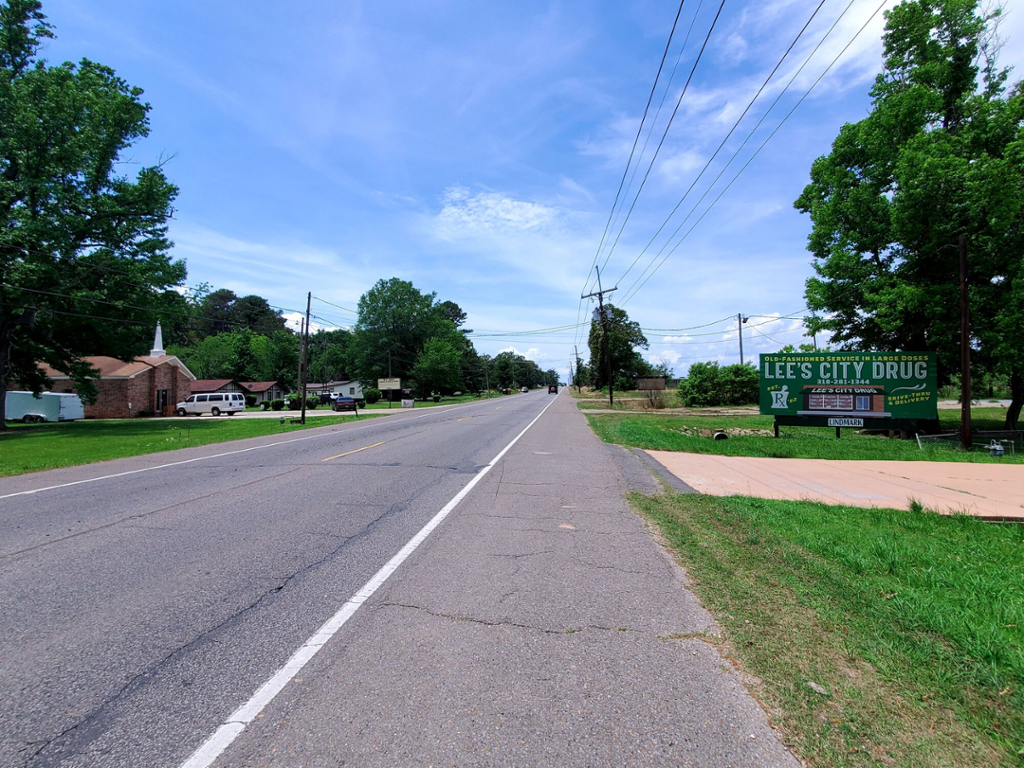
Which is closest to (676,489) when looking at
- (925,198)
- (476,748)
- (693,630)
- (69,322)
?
(693,630)

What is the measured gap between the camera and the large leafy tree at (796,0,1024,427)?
17.9 m

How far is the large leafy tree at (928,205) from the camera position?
58.9ft

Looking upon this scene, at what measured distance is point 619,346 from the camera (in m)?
86.2

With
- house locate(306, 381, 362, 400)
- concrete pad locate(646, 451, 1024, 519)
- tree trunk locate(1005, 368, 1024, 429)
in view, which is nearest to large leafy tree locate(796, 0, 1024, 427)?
tree trunk locate(1005, 368, 1024, 429)

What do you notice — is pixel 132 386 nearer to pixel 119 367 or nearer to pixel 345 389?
pixel 119 367

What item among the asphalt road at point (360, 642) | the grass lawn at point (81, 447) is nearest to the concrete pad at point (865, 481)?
the asphalt road at point (360, 642)

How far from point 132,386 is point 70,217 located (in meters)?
22.5

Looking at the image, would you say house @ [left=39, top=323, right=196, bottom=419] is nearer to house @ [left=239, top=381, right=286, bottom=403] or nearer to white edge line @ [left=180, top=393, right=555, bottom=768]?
house @ [left=239, top=381, right=286, bottom=403]

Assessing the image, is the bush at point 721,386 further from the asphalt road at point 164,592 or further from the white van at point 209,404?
the white van at point 209,404

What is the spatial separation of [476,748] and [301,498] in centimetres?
651

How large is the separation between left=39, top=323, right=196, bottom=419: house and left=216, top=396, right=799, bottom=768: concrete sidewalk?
154ft

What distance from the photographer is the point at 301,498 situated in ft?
26.5

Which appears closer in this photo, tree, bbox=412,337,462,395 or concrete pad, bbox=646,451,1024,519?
concrete pad, bbox=646,451,1024,519

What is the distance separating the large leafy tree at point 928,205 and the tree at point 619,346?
59.5 meters
